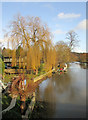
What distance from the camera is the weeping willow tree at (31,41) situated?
922 cm

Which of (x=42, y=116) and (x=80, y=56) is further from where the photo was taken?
(x=80, y=56)

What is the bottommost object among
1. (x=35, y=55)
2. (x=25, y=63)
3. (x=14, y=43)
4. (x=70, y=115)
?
(x=70, y=115)

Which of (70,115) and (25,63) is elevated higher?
(25,63)

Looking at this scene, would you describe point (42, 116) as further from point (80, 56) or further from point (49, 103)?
point (80, 56)

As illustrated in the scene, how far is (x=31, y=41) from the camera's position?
31.7 ft

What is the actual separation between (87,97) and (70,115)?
6.83ft

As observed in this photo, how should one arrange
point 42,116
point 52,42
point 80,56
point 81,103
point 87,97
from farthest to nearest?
point 80,56, point 52,42, point 87,97, point 81,103, point 42,116

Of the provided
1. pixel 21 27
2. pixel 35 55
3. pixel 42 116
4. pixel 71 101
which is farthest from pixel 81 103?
pixel 21 27

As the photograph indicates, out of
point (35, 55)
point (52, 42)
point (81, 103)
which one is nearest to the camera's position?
point (81, 103)

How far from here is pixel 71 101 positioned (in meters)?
5.28

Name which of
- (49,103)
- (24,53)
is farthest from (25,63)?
(49,103)

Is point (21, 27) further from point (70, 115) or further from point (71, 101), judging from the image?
point (70, 115)

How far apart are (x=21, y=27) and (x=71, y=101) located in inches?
287

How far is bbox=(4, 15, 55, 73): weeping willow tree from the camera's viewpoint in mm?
9219
